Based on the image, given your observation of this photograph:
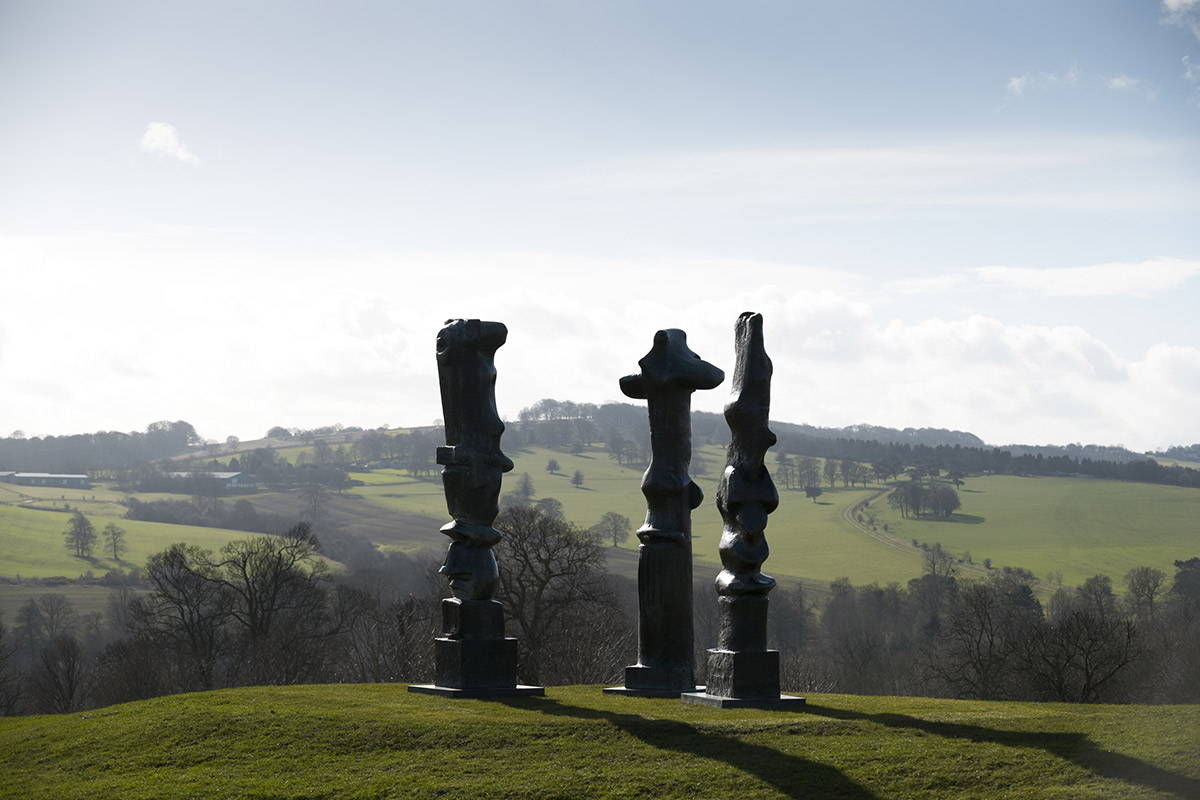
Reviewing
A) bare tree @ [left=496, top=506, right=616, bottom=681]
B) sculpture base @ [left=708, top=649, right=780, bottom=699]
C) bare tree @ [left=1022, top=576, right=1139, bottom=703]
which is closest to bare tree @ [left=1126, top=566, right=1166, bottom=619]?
bare tree @ [left=1022, top=576, right=1139, bottom=703]

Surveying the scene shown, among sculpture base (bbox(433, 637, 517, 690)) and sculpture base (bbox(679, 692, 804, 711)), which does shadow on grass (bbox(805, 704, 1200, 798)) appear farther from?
sculpture base (bbox(433, 637, 517, 690))

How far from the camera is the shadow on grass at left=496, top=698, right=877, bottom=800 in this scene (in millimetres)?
15883

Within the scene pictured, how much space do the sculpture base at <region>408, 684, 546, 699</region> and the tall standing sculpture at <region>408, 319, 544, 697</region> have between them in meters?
0.03

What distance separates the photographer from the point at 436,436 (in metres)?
196

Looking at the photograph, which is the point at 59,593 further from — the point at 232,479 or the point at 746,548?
the point at 746,548

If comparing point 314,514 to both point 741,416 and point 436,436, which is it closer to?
point 436,436

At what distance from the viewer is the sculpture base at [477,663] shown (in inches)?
912

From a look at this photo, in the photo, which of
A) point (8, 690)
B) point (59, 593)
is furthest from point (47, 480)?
point (8, 690)

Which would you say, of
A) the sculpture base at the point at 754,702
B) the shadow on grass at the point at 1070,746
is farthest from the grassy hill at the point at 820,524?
the shadow on grass at the point at 1070,746

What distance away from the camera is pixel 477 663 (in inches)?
917

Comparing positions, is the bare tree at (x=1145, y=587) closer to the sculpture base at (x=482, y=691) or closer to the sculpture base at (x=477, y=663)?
the sculpture base at (x=482, y=691)

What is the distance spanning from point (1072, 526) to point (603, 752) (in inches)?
4692

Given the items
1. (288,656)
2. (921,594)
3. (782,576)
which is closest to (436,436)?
(782,576)

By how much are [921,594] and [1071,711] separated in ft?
281
